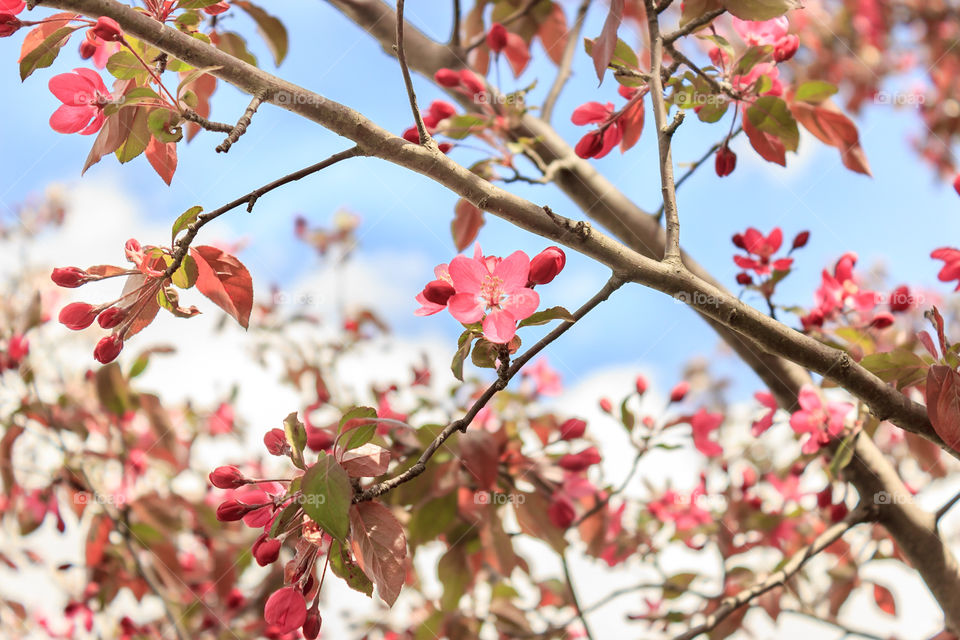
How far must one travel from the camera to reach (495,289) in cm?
79

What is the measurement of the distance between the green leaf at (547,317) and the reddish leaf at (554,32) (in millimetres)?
1231

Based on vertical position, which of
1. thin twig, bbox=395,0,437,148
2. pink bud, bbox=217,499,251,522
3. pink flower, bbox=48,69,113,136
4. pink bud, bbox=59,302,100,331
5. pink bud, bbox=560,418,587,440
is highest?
pink flower, bbox=48,69,113,136

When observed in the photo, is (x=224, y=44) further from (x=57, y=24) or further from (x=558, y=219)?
(x=558, y=219)

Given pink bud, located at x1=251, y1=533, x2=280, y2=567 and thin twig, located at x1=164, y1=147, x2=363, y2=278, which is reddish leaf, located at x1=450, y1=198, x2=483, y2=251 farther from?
pink bud, located at x1=251, y1=533, x2=280, y2=567

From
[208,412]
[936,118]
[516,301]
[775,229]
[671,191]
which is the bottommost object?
[516,301]

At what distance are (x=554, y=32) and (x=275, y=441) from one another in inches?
54.8

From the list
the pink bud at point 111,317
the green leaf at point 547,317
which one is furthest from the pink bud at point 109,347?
the green leaf at point 547,317

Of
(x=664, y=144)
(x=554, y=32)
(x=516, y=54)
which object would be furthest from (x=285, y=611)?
(x=554, y=32)

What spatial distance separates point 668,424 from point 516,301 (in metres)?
1.08

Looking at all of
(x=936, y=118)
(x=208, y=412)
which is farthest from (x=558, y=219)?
(x=936, y=118)

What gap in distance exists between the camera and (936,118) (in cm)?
405

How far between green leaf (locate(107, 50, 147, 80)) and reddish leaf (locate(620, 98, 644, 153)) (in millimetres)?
766

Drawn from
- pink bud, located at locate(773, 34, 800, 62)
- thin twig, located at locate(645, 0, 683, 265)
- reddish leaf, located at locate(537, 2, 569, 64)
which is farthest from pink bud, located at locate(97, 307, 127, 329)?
reddish leaf, located at locate(537, 2, 569, 64)

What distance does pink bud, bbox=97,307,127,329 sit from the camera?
2.65ft
